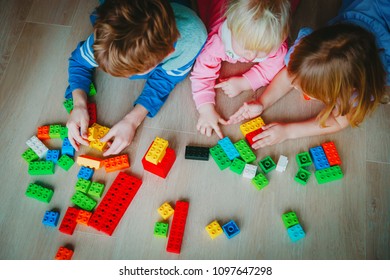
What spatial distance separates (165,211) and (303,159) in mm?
495

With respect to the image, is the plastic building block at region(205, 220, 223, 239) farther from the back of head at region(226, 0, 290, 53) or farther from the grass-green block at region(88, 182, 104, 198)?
the back of head at region(226, 0, 290, 53)

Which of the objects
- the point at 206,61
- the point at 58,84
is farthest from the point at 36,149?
the point at 206,61

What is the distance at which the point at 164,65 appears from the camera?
1.24m

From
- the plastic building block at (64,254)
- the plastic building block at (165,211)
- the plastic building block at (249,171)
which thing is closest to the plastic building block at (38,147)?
the plastic building block at (64,254)

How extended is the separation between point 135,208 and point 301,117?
67cm

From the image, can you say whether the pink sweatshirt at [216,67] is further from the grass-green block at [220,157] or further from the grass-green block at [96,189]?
the grass-green block at [96,189]

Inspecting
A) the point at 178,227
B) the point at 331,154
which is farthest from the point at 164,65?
the point at 331,154

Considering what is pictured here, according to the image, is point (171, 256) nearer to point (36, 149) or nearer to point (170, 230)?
point (170, 230)

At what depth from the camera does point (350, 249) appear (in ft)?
3.91

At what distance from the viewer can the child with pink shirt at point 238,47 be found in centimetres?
107

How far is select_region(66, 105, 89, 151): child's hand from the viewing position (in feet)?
4.15

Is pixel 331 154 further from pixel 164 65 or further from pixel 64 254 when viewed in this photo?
pixel 64 254

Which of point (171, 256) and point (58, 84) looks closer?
point (171, 256)

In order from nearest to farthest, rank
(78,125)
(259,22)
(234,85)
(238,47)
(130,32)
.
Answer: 1. (130,32)
2. (259,22)
3. (238,47)
4. (78,125)
5. (234,85)
